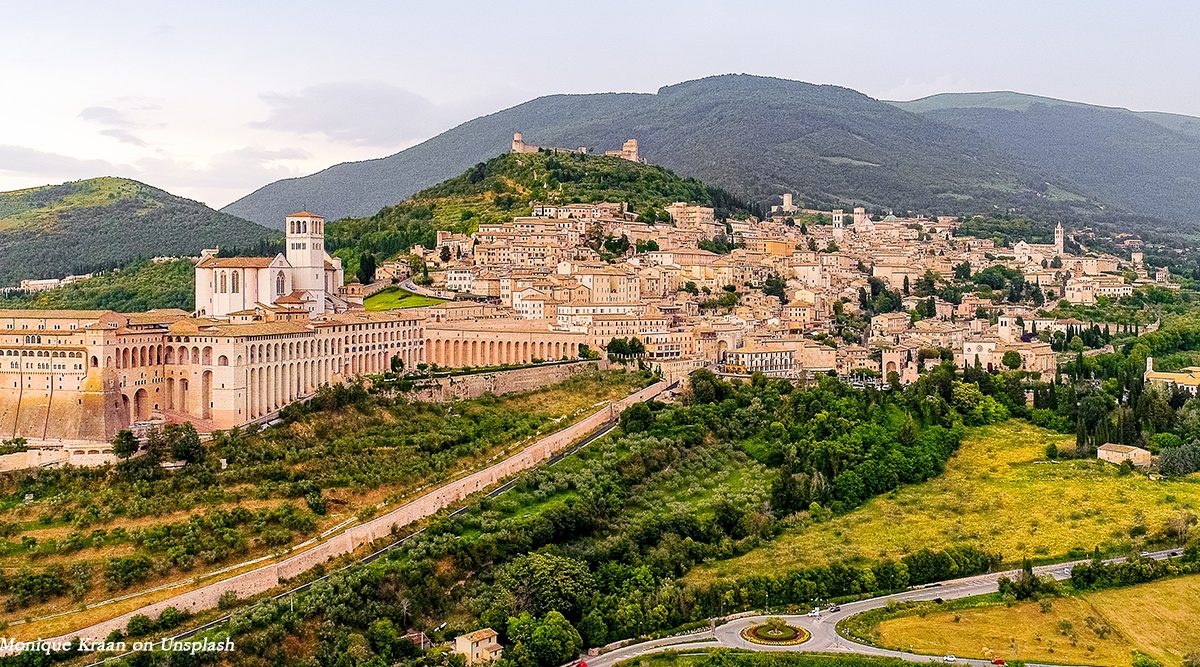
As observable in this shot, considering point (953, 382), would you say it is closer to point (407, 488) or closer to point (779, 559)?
point (779, 559)

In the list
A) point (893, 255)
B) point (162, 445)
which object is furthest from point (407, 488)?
point (893, 255)

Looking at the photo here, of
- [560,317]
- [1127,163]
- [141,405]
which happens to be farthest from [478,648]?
[1127,163]

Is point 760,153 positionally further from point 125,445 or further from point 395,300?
point 125,445

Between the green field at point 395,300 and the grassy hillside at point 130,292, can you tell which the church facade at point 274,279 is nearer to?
the green field at point 395,300

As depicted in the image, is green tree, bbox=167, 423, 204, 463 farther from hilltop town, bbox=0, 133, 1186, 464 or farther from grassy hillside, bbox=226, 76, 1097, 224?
grassy hillside, bbox=226, 76, 1097, 224

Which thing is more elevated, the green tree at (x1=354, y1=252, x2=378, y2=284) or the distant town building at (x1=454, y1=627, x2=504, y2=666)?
the green tree at (x1=354, y1=252, x2=378, y2=284)

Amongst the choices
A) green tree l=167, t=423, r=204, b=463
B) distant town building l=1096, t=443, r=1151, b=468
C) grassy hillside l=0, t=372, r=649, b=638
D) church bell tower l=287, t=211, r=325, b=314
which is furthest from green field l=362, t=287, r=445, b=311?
distant town building l=1096, t=443, r=1151, b=468
